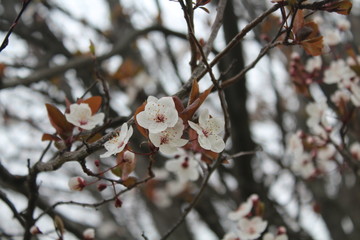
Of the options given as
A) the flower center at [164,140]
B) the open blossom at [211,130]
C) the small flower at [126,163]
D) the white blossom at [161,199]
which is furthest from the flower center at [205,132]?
the white blossom at [161,199]

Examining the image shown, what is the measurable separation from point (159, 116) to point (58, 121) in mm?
371

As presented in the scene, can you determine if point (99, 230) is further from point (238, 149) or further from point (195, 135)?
point (195, 135)

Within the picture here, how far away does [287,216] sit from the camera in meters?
2.83

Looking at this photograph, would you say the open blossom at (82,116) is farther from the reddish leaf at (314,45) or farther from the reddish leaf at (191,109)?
the reddish leaf at (314,45)

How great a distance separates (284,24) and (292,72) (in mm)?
722

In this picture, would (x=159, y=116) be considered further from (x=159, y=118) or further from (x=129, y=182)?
(x=129, y=182)

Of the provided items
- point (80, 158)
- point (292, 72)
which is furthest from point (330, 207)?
point (80, 158)

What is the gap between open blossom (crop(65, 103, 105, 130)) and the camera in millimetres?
1137

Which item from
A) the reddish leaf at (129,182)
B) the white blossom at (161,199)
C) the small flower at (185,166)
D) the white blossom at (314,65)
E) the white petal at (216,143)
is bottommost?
the white petal at (216,143)

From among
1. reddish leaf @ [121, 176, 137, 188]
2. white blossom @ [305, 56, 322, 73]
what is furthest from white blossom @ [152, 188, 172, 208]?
reddish leaf @ [121, 176, 137, 188]

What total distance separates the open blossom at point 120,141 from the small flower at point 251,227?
780 millimetres

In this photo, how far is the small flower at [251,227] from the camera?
59.4 inches

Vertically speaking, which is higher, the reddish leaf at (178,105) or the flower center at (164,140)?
the reddish leaf at (178,105)

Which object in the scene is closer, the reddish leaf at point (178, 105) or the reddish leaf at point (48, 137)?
the reddish leaf at point (178, 105)
